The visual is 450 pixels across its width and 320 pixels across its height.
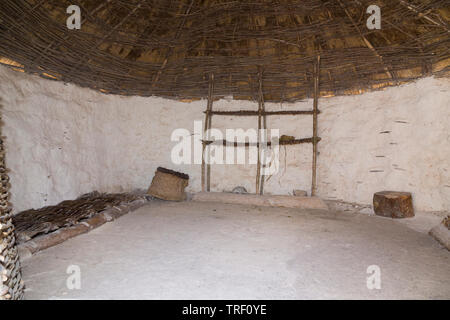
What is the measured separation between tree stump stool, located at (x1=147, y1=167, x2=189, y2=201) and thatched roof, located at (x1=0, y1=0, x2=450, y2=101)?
1.48m

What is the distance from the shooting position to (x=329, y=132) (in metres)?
4.03

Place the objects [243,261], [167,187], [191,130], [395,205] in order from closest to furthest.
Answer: [243,261]
[395,205]
[167,187]
[191,130]

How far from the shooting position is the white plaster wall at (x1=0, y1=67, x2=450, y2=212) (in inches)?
116

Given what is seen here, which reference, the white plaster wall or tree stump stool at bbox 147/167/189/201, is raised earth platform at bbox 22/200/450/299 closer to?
the white plaster wall

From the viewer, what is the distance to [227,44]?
170 inches

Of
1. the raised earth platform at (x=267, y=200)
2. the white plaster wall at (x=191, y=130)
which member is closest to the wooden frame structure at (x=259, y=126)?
the white plaster wall at (x=191, y=130)

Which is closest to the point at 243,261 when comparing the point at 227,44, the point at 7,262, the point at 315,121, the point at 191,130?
the point at 7,262

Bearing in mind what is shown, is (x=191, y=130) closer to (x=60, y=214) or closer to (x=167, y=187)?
(x=167, y=187)

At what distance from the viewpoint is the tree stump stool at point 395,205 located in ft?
10.1

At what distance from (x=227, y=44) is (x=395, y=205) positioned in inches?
130

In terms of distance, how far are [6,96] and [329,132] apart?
401 centimetres

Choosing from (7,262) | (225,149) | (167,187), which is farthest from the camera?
(225,149)

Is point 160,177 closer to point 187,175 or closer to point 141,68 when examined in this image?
point 187,175
